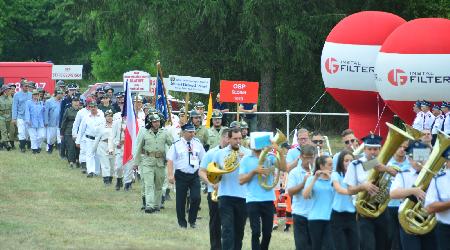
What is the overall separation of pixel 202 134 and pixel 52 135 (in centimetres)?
1252

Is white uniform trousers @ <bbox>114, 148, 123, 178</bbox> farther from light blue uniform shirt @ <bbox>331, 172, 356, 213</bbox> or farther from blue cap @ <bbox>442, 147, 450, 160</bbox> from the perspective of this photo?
blue cap @ <bbox>442, 147, 450, 160</bbox>

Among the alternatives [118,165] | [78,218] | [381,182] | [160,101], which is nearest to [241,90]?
[160,101]

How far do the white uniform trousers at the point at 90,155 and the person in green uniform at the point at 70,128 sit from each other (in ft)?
7.02

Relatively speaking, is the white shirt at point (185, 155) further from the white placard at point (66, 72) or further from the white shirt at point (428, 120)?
the white placard at point (66, 72)

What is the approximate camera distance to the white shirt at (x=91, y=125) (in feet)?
102

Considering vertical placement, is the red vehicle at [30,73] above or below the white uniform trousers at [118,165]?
above

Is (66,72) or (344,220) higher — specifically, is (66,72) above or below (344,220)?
above

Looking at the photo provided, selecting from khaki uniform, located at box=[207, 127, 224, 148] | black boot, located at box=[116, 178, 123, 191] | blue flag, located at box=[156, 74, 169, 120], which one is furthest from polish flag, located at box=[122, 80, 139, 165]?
khaki uniform, located at box=[207, 127, 224, 148]

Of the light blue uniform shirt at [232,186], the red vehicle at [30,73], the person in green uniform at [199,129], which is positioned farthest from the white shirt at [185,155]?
the red vehicle at [30,73]

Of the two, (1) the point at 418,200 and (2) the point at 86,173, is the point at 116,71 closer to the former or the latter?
(2) the point at 86,173

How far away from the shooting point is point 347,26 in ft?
104

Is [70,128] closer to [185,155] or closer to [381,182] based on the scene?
[185,155]

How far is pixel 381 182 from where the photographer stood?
16672mm

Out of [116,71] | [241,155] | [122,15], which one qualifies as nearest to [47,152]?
[122,15]
